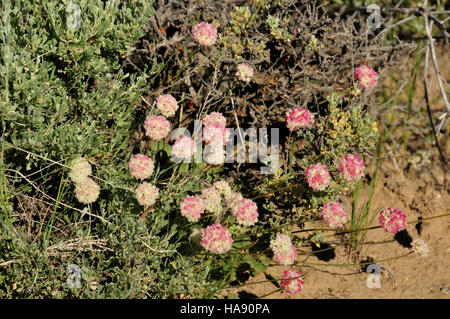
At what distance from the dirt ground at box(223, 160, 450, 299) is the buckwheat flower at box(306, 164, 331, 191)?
674mm

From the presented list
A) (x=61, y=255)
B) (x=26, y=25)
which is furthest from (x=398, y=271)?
(x=26, y=25)

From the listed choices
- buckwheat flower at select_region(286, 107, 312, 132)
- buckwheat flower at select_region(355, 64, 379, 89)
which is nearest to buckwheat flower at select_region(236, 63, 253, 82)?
buckwheat flower at select_region(286, 107, 312, 132)

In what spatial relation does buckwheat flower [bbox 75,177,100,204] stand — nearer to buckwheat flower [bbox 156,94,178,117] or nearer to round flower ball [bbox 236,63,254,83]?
buckwheat flower [bbox 156,94,178,117]

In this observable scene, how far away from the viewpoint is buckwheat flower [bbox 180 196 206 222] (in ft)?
7.89

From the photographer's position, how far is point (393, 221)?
8.64 ft

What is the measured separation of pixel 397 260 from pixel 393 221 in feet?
2.55

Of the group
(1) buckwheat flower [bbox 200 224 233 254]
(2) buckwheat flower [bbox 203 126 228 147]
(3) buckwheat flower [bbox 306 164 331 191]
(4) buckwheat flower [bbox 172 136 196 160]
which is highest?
(2) buckwheat flower [bbox 203 126 228 147]

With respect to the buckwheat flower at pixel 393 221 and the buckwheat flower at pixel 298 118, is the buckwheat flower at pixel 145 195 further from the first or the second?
the buckwheat flower at pixel 393 221

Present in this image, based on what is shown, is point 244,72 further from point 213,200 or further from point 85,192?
point 85,192

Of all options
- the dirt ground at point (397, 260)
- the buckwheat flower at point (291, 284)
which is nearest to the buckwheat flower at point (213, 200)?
the buckwheat flower at point (291, 284)

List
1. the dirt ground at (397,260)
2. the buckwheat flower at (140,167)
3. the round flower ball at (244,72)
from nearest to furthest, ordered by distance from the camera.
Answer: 1. the buckwheat flower at (140,167)
2. the round flower ball at (244,72)
3. the dirt ground at (397,260)

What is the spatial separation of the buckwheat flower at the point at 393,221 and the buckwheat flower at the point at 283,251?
21.2 inches

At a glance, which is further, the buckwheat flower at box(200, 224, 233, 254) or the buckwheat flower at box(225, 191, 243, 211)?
the buckwheat flower at box(225, 191, 243, 211)

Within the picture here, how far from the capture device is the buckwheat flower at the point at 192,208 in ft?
7.89
